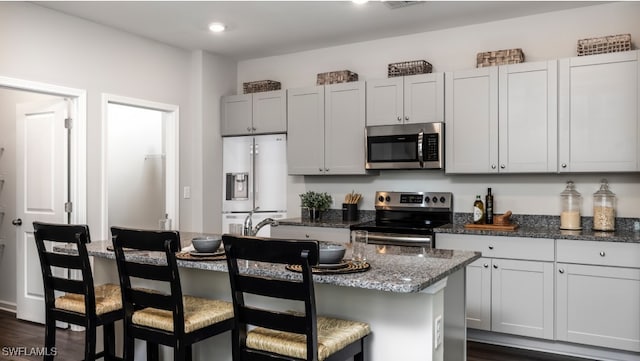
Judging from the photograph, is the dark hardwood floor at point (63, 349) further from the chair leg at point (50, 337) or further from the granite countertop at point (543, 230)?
the chair leg at point (50, 337)

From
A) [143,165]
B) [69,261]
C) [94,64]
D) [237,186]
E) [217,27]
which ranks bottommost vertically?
[69,261]

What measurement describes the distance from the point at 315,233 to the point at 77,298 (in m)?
2.20

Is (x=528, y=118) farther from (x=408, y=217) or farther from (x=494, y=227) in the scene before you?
(x=408, y=217)

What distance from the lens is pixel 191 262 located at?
2.20m

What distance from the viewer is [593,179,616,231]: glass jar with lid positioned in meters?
3.57

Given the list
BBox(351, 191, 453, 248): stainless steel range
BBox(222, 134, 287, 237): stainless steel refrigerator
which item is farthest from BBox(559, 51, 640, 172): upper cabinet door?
BBox(222, 134, 287, 237): stainless steel refrigerator

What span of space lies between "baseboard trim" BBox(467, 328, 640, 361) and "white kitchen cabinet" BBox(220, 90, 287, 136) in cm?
262

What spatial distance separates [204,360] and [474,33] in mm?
3448

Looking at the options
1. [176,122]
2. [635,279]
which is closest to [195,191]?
[176,122]

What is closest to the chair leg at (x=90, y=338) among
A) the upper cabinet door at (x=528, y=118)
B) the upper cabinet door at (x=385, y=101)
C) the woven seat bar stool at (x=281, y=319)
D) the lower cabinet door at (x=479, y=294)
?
the woven seat bar stool at (x=281, y=319)

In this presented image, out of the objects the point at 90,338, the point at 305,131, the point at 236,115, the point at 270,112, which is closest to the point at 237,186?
the point at 236,115

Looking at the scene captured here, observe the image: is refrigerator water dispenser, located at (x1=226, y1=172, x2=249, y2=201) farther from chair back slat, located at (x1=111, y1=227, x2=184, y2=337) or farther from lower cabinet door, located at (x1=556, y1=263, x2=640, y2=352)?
lower cabinet door, located at (x1=556, y1=263, x2=640, y2=352)

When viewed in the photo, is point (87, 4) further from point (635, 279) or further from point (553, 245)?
point (635, 279)

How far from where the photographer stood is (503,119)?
12.5ft
